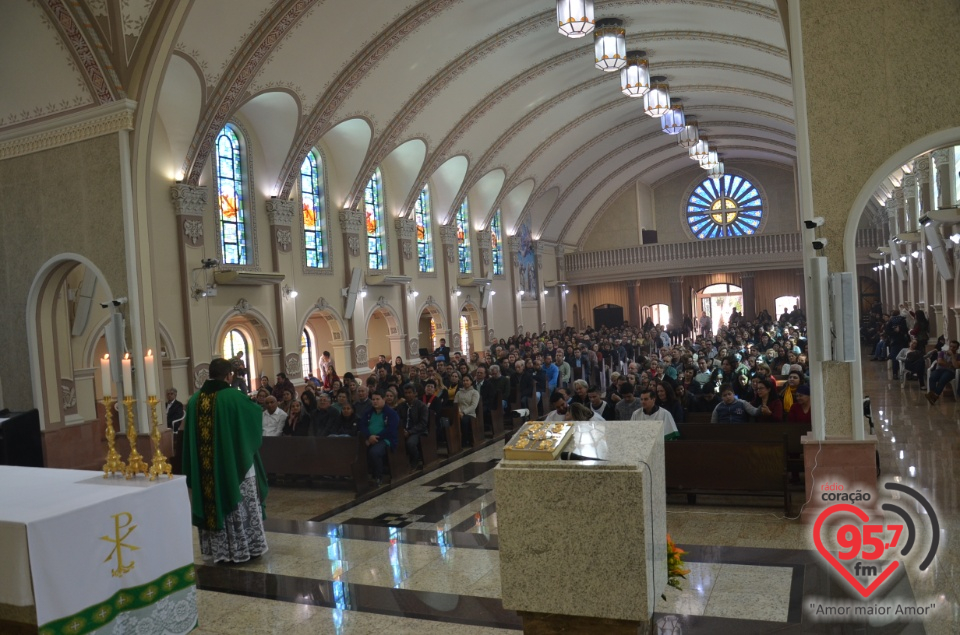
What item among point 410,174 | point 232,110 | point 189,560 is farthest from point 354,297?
point 189,560

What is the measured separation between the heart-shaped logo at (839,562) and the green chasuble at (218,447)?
411cm

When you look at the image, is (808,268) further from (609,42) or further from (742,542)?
(609,42)

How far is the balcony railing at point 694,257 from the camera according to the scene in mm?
28609

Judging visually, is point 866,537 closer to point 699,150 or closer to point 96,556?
point 96,556

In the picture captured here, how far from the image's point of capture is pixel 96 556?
402 cm

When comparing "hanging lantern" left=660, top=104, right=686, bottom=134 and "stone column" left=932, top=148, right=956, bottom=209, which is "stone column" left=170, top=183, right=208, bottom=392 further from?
"stone column" left=932, top=148, right=956, bottom=209

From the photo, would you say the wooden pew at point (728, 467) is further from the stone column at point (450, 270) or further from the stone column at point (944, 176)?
the stone column at point (450, 270)

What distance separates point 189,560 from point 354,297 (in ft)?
43.2

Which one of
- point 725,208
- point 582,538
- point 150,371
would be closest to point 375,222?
point 150,371

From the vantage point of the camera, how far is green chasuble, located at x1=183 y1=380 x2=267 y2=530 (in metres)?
5.64

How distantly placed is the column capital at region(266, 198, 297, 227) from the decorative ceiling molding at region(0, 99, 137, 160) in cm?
546

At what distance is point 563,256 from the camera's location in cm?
3098

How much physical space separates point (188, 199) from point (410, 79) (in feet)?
17.9

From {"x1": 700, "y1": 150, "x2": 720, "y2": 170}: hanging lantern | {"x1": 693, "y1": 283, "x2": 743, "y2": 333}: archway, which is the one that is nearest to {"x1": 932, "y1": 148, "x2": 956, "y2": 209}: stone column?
{"x1": 700, "y1": 150, "x2": 720, "y2": 170}: hanging lantern
